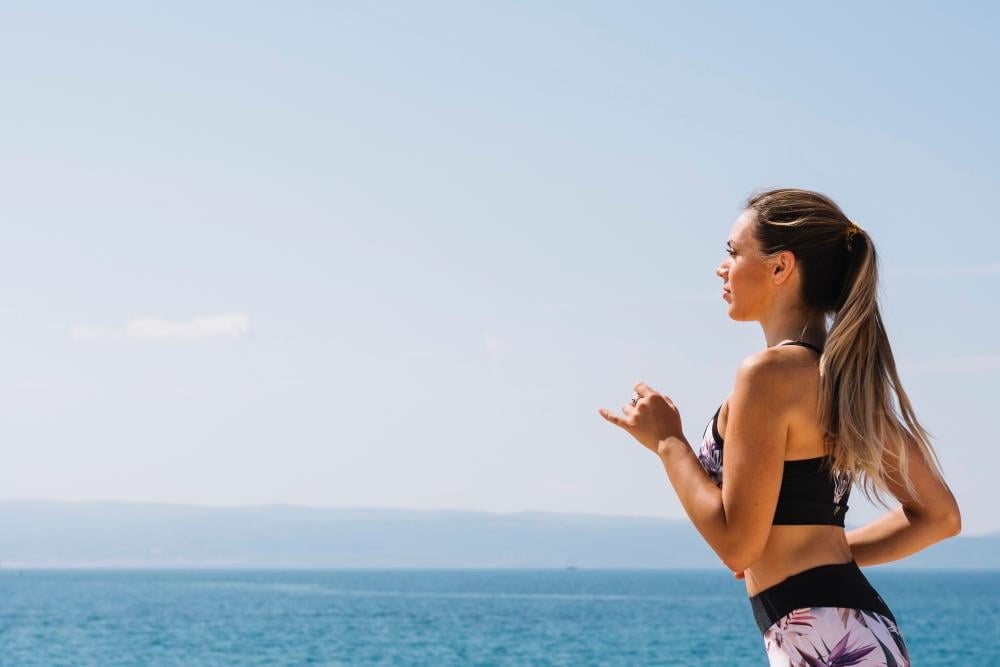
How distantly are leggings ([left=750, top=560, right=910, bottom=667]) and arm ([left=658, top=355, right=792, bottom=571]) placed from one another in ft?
0.47

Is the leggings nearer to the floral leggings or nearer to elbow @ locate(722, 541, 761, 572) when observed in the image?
the floral leggings

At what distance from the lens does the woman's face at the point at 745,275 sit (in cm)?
353

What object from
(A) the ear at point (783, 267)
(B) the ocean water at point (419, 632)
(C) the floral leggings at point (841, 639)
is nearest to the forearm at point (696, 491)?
(C) the floral leggings at point (841, 639)

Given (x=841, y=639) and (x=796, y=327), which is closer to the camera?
(x=841, y=639)

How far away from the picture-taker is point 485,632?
76.2 metres

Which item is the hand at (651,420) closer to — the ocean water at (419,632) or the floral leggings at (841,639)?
the floral leggings at (841,639)

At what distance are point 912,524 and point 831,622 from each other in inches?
26.1

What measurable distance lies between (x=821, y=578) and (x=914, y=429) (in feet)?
1.60

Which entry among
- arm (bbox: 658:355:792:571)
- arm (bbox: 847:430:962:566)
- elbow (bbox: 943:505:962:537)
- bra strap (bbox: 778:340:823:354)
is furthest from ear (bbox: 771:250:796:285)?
elbow (bbox: 943:505:962:537)

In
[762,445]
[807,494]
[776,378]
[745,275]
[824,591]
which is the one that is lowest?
[824,591]

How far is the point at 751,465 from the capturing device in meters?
3.24

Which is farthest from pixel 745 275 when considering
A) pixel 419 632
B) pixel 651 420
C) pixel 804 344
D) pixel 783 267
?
pixel 419 632

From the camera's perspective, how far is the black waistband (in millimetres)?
3271

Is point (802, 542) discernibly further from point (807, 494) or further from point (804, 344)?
point (804, 344)
